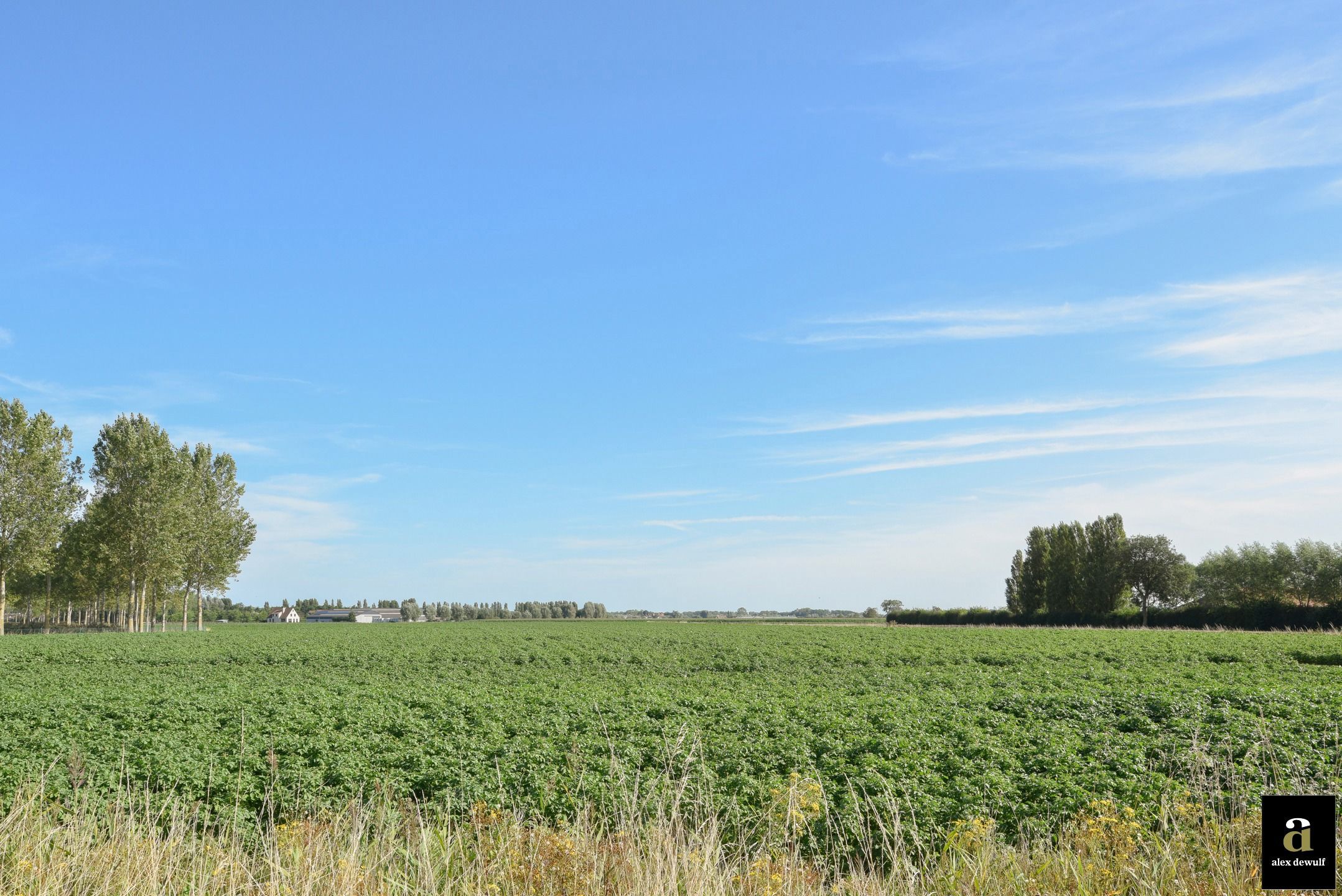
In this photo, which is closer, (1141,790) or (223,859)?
(223,859)

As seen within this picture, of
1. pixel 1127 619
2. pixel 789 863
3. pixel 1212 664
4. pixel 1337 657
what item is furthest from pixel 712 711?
pixel 1127 619

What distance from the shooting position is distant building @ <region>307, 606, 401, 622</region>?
157 meters

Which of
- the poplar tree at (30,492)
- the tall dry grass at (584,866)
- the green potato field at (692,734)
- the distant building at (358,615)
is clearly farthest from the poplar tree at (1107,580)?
the distant building at (358,615)

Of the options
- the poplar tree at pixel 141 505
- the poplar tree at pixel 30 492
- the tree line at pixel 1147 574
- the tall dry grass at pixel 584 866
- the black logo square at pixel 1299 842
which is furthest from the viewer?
the tree line at pixel 1147 574

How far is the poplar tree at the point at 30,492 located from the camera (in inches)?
2132

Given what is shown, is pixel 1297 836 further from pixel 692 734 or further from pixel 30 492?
pixel 30 492

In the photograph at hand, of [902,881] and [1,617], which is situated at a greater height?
[902,881]

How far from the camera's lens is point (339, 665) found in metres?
36.4

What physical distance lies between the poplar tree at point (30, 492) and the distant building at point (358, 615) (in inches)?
3836

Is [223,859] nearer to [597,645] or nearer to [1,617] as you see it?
[597,645]

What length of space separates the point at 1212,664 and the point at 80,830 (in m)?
36.1

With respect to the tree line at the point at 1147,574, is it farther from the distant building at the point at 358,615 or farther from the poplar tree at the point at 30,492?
the distant building at the point at 358,615

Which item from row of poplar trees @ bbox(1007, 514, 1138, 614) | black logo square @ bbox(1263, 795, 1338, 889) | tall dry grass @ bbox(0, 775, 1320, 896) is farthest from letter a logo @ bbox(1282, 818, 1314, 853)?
row of poplar trees @ bbox(1007, 514, 1138, 614)

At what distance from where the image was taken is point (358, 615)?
158250 mm
